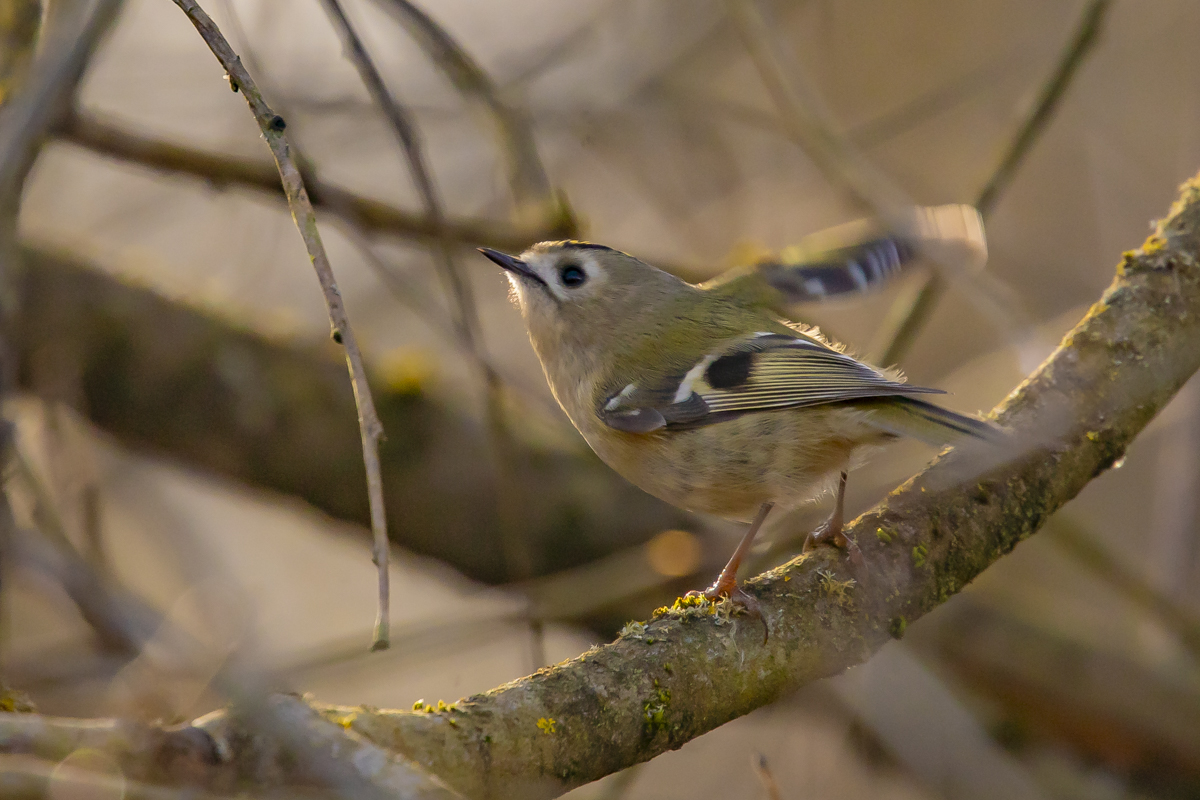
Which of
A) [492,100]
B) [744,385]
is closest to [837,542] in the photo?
[744,385]

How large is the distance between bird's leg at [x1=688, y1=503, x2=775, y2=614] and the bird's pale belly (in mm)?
44

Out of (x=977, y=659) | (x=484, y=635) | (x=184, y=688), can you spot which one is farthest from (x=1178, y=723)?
(x=184, y=688)

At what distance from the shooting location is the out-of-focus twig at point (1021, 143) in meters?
2.63

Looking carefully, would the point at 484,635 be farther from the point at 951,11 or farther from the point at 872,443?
the point at 951,11

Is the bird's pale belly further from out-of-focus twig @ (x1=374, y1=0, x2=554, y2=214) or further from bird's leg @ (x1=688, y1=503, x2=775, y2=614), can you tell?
out-of-focus twig @ (x1=374, y1=0, x2=554, y2=214)

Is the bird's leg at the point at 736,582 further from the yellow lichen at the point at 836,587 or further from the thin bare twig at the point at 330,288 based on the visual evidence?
the thin bare twig at the point at 330,288

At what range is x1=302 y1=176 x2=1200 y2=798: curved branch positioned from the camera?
129cm

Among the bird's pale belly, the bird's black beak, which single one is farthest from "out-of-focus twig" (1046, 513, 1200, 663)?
the bird's black beak

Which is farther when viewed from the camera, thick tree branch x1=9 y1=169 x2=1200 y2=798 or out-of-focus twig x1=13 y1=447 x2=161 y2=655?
thick tree branch x1=9 y1=169 x2=1200 y2=798

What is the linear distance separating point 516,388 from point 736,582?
2.29 feet

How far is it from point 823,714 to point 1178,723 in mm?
1074

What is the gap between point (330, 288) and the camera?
120 centimetres

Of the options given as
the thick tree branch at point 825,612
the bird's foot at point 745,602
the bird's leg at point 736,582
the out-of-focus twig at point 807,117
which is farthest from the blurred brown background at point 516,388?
the bird's foot at point 745,602

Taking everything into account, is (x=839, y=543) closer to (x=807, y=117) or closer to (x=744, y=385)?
(x=744, y=385)
